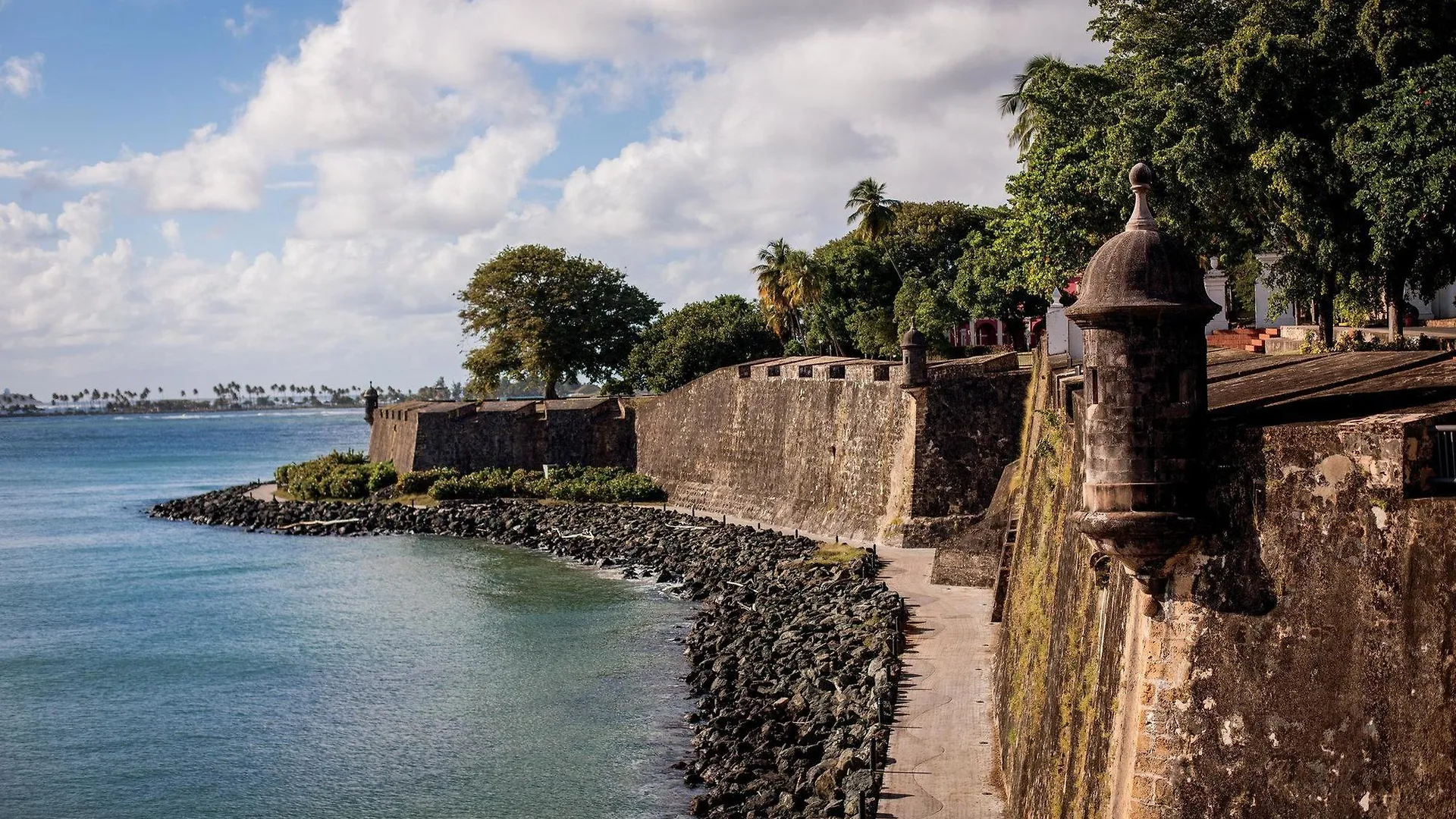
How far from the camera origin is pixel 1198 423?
9.47 metres

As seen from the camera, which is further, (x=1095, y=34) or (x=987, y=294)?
(x=987, y=294)

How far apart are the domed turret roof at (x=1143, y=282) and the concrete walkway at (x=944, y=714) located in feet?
24.2

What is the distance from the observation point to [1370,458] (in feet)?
27.7

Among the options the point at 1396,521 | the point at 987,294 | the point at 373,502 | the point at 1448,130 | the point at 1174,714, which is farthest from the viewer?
the point at 373,502

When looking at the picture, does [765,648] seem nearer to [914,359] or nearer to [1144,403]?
[914,359]

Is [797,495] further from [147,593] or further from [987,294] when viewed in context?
[147,593]

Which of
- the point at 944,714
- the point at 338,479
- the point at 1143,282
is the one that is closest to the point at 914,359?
the point at 944,714

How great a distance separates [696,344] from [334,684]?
34.9 m

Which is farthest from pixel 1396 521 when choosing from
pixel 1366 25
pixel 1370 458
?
pixel 1366 25

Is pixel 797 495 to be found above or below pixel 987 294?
below

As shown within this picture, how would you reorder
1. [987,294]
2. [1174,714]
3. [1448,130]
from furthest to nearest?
[987,294] → [1448,130] → [1174,714]

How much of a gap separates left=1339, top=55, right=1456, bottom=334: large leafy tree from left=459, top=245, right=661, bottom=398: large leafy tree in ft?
151

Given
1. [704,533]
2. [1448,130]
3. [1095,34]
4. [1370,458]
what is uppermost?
[1095,34]

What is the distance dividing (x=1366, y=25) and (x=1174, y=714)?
16027 millimetres
